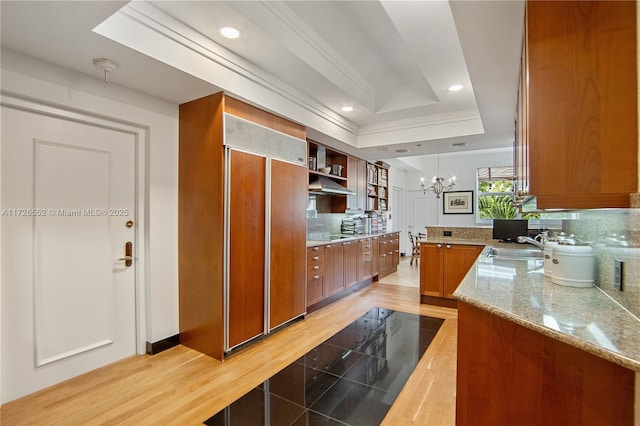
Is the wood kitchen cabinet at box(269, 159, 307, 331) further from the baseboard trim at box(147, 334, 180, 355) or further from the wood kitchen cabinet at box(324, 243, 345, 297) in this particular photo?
the baseboard trim at box(147, 334, 180, 355)

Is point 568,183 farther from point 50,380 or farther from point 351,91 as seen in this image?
point 50,380

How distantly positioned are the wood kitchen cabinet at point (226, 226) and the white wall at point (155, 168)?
8 cm

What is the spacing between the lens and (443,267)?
4387 mm

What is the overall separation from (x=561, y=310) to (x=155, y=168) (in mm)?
3114

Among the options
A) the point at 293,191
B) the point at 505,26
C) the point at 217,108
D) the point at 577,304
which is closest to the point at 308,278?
the point at 293,191

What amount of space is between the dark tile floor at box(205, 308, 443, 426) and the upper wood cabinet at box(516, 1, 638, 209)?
5.71 feet

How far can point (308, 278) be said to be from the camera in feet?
12.9

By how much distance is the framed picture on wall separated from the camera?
853cm

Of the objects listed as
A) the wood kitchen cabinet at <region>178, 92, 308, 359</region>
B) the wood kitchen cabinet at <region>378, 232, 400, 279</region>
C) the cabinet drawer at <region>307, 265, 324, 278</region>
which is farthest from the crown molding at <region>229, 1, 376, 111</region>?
the wood kitchen cabinet at <region>378, 232, 400, 279</region>

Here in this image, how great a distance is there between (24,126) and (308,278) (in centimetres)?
298

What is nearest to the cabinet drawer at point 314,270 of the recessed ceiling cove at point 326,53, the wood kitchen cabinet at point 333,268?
the wood kitchen cabinet at point 333,268

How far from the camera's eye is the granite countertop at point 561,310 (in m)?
1.02

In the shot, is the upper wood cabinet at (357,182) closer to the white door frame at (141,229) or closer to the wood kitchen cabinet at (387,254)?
the wood kitchen cabinet at (387,254)

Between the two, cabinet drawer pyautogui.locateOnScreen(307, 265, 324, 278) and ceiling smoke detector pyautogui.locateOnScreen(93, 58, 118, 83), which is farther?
cabinet drawer pyautogui.locateOnScreen(307, 265, 324, 278)
